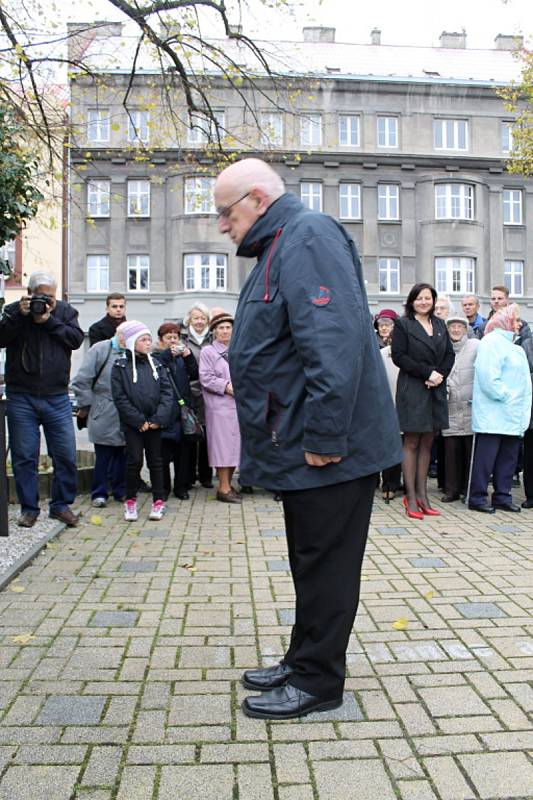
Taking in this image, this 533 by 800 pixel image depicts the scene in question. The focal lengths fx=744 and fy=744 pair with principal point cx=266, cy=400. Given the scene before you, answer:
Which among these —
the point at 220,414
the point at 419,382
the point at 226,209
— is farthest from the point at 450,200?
the point at 226,209

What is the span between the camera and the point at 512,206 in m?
38.0

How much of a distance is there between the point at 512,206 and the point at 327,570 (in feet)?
127

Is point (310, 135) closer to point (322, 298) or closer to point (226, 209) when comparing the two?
point (226, 209)

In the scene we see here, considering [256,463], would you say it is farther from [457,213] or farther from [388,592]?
[457,213]

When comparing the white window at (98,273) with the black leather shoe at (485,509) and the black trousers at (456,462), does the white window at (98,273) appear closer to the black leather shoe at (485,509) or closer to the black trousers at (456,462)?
the black trousers at (456,462)

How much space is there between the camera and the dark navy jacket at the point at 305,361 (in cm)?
276

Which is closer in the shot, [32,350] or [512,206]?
[32,350]

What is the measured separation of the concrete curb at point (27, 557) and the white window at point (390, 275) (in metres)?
32.3

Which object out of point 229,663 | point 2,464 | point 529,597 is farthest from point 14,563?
point 529,597

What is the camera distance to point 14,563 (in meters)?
5.04

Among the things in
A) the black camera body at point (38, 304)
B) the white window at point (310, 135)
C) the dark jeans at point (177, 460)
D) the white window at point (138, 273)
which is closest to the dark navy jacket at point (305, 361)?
the black camera body at point (38, 304)

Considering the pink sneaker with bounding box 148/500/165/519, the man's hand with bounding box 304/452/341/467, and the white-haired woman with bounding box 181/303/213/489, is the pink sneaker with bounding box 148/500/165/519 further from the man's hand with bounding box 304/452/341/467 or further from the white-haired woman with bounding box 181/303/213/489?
the man's hand with bounding box 304/452/341/467

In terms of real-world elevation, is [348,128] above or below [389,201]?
above

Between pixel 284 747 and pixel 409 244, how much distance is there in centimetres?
3620
